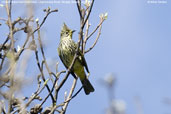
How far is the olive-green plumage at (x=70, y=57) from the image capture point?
688 centimetres

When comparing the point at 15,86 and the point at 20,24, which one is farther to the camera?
the point at 20,24

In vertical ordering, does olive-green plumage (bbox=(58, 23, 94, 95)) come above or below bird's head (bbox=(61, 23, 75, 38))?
below

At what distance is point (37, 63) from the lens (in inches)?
146

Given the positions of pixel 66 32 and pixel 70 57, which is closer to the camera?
pixel 70 57

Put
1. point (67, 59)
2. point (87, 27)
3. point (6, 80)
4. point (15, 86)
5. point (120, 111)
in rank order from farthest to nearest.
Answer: point (67, 59) → point (87, 27) → point (6, 80) → point (15, 86) → point (120, 111)

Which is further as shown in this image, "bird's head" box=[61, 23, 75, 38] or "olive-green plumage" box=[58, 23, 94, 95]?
"bird's head" box=[61, 23, 75, 38]

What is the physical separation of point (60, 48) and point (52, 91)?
3.73 meters

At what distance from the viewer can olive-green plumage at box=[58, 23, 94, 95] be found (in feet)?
22.6

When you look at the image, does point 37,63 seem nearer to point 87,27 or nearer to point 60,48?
point 87,27

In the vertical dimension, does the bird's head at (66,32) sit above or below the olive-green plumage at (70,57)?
above

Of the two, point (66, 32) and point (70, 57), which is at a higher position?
point (66, 32)

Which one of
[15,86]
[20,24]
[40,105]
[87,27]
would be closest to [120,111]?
[15,86]

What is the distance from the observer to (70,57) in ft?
23.5

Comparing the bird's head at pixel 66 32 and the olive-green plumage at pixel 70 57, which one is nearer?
the olive-green plumage at pixel 70 57
